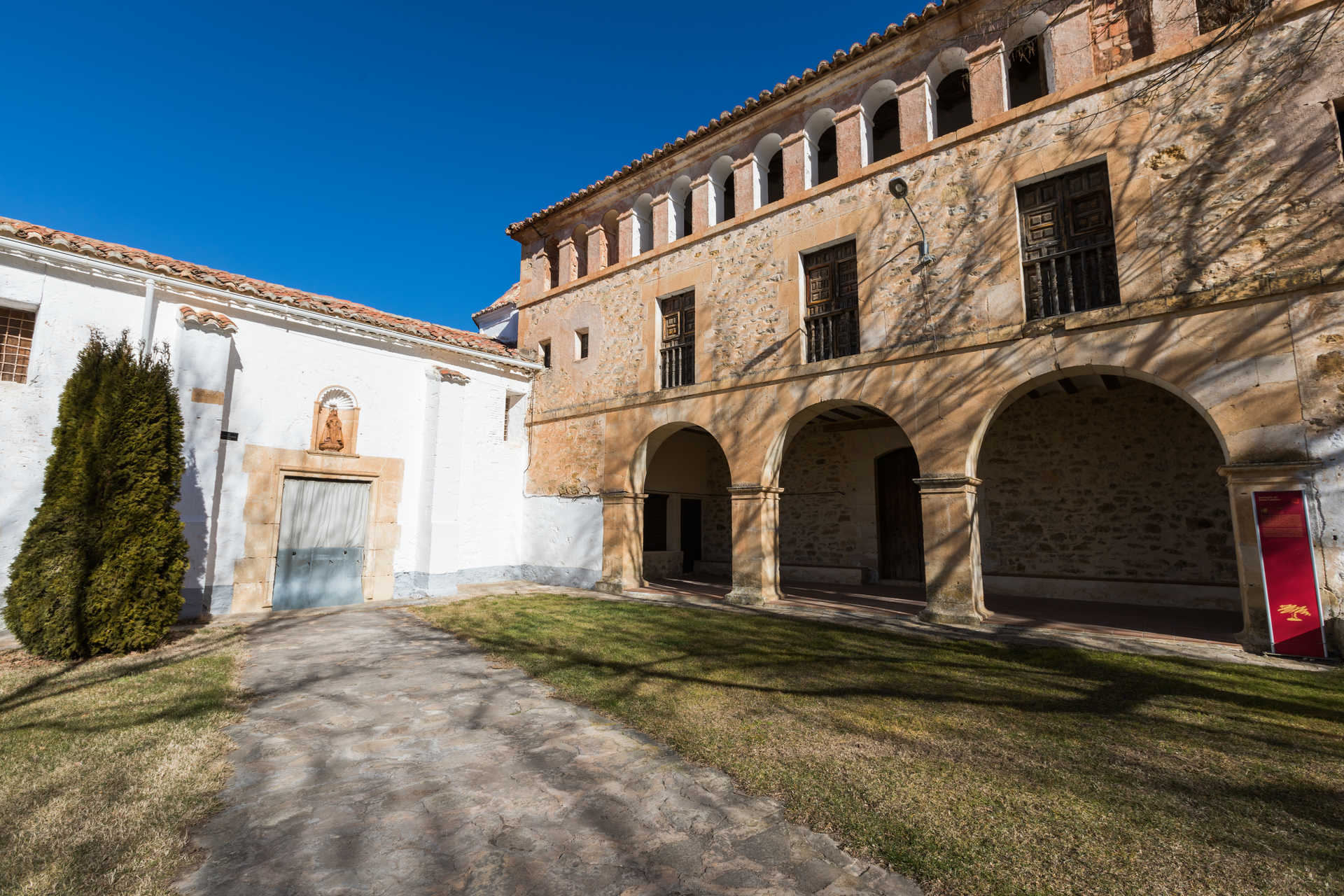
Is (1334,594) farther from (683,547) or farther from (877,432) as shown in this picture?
(683,547)

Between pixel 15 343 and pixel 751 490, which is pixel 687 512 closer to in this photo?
pixel 751 490

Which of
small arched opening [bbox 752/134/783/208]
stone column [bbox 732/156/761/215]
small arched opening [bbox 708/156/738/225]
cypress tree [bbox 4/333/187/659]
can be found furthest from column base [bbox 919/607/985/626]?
cypress tree [bbox 4/333/187/659]

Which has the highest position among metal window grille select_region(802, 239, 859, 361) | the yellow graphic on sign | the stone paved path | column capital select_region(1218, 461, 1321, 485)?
metal window grille select_region(802, 239, 859, 361)

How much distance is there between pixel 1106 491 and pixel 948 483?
12.0ft

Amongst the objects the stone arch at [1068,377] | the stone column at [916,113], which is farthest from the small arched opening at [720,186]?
the stone arch at [1068,377]

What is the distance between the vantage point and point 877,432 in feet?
38.8

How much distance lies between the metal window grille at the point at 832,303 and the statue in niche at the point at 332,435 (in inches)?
297

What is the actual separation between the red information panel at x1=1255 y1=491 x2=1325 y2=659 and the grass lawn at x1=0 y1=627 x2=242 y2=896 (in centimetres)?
823

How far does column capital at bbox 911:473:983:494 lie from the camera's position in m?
7.43

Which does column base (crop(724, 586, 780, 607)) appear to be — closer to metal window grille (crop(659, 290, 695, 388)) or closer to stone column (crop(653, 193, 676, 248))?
metal window grille (crop(659, 290, 695, 388))

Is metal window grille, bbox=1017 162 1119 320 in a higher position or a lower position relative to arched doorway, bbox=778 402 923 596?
higher

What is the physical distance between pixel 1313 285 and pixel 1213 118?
2.05 metres

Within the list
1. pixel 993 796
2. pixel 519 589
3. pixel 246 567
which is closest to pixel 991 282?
pixel 993 796

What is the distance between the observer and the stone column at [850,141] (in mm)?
8914
